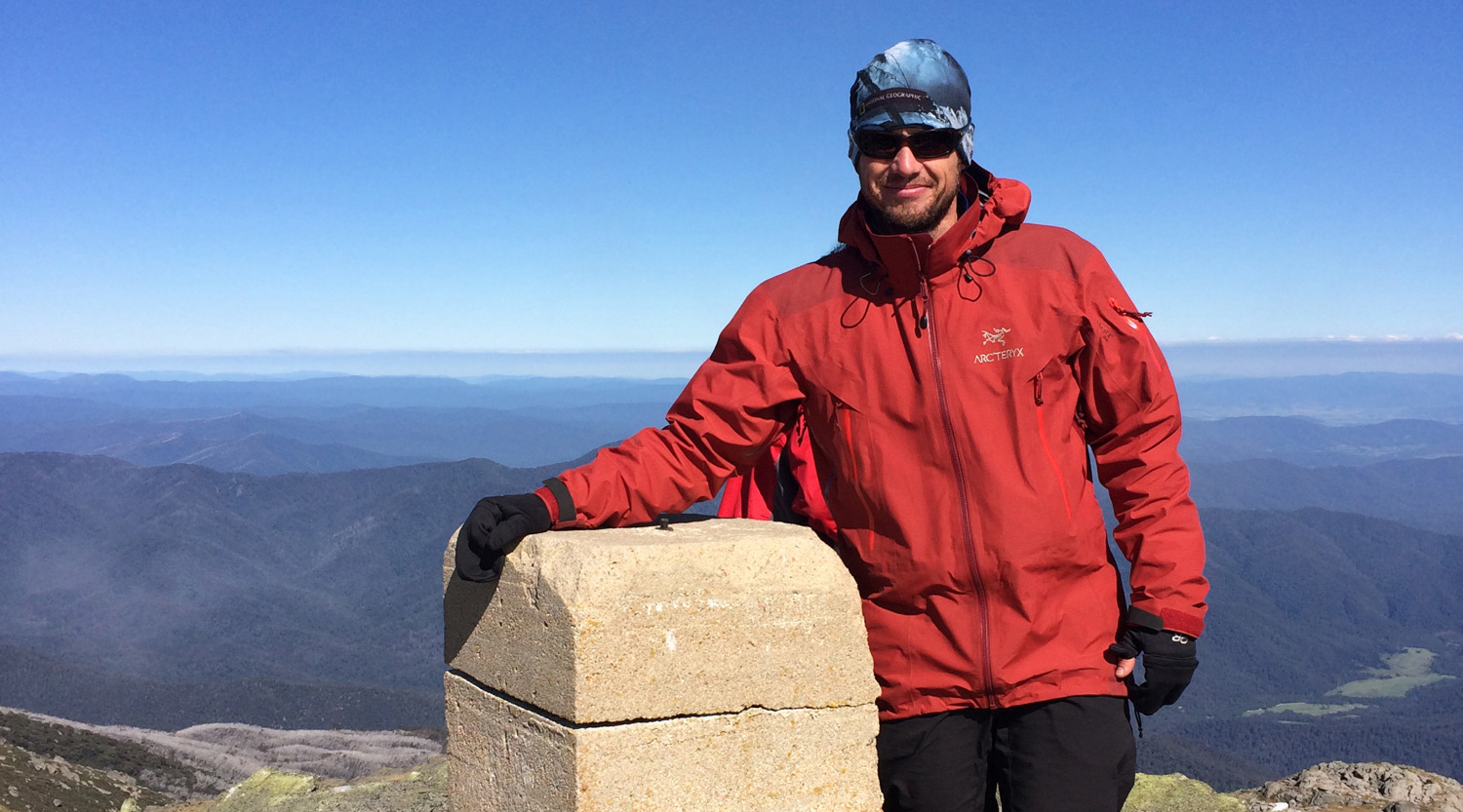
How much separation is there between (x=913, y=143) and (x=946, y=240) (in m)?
0.39

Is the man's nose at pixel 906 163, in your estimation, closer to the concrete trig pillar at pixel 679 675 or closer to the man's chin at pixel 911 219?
the man's chin at pixel 911 219

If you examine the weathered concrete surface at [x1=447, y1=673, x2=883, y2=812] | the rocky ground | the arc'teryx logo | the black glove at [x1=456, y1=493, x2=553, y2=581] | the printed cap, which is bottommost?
the rocky ground

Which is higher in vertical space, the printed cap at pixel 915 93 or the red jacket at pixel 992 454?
the printed cap at pixel 915 93

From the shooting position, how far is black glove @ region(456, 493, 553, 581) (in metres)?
3.12

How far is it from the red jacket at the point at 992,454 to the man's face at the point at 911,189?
127 mm

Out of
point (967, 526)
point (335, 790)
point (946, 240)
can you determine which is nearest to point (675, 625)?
point (967, 526)

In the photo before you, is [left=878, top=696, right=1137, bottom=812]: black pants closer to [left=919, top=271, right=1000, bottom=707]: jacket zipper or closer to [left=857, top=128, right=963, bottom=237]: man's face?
[left=919, top=271, right=1000, bottom=707]: jacket zipper

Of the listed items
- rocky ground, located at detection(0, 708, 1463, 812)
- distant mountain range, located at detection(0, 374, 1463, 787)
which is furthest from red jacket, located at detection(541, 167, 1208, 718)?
distant mountain range, located at detection(0, 374, 1463, 787)

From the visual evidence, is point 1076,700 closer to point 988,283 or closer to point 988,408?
point 988,408

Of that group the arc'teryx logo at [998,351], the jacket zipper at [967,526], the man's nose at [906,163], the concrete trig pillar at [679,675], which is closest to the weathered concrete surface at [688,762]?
the concrete trig pillar at [679,675]

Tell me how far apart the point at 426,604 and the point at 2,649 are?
177ft

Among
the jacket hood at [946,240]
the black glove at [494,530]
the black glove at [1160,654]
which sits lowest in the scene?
the black glove at [1160,654]

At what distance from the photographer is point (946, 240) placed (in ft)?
10.1

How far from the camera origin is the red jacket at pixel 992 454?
3004 millimetres
